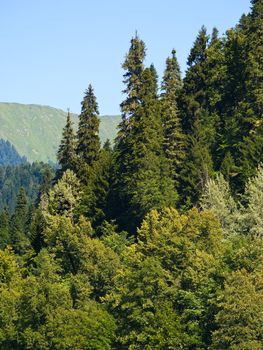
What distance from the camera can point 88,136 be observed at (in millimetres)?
83875

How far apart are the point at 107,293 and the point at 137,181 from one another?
47.3ft

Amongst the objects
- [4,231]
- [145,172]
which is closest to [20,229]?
[4,231]

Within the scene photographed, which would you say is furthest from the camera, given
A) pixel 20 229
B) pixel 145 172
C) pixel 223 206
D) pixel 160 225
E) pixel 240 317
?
pixel 20 229

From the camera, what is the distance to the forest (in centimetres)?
4844

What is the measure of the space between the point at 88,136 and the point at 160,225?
92.2 ft

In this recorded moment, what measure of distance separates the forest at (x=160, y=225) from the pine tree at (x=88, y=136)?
0.43 feet

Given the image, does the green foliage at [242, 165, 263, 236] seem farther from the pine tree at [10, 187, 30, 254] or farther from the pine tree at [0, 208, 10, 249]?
the pine tree at [0, 208, 10, 249]

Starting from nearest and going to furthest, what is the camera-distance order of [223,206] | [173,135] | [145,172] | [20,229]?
[223,206] < [145,172] < [173,135] < [20,229]

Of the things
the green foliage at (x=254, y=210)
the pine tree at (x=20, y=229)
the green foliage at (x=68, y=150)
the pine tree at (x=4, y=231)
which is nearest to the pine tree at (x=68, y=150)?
the green foliage at (x=68, y=150)

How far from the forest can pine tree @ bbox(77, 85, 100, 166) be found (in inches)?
5.1

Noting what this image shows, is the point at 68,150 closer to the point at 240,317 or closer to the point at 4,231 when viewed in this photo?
the point at 240,317

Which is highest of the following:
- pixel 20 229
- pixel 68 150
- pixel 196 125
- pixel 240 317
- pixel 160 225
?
pixel 196 125

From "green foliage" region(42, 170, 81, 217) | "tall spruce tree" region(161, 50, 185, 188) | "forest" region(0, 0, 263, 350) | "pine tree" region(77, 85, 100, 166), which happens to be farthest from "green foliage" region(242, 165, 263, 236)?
"pine tree" region(77, 85, 100, 166)

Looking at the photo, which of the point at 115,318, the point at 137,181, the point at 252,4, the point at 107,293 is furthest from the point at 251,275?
the point at 252,4
